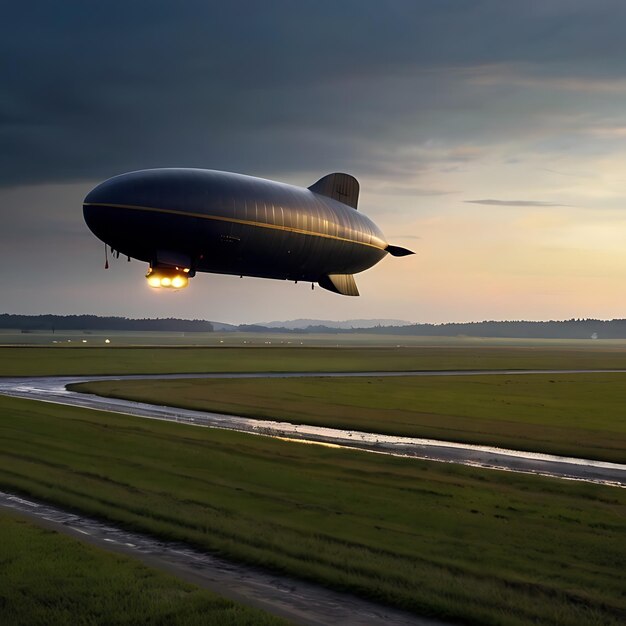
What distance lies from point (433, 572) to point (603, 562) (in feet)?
→ 11.2

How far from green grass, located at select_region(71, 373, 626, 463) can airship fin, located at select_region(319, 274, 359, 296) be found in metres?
7.03

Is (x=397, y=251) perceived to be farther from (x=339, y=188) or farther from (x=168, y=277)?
(x=168, y=277)

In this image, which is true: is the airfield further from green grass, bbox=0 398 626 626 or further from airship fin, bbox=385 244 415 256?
airship fin, bbox=385 244 415 256

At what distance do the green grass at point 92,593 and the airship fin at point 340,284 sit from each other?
118 feet

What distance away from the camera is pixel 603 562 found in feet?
45.7

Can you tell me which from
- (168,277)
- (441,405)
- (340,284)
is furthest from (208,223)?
(441,405)

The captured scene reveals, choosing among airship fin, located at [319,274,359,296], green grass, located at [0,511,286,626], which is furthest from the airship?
green grass, located at [0,511,286,626]

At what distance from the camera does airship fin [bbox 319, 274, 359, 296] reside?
4959 centimetres

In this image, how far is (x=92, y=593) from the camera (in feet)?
39.1

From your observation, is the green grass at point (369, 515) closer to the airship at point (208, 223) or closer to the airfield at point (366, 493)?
the airfield at point (366, 493)

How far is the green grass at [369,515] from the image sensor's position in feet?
40.5

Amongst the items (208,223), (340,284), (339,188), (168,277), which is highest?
(339,188)

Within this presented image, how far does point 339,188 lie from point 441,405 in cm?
1640

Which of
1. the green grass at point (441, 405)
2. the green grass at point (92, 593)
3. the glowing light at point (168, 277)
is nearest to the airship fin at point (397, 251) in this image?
the green grass at point (441, 405)
